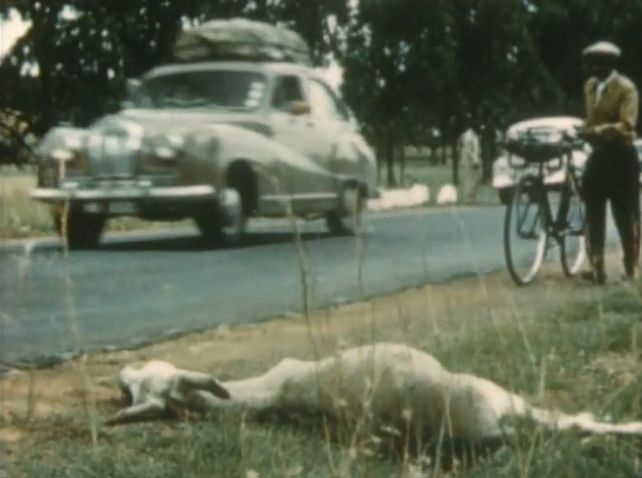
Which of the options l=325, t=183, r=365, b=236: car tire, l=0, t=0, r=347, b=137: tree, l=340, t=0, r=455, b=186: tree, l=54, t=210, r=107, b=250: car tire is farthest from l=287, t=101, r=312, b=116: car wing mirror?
l=340, t=0, r=455, b=186: tree

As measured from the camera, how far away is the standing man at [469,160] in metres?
6.47

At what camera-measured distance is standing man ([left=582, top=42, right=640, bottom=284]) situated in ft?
33.5

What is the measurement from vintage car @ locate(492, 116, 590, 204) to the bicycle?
0.04 ft

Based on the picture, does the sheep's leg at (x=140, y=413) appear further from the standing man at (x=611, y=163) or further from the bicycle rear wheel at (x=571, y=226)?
the bicycle rear wheel at (x=571, y=226)

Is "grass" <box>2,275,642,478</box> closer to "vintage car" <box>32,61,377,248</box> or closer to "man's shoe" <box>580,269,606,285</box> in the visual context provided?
"man's shoe" <box>580,269,606,285</box>

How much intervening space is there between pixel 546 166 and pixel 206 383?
632cm

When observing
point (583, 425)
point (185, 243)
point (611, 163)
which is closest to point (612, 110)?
point (611, 163)

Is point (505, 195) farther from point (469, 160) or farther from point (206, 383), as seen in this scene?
point (206, 383)

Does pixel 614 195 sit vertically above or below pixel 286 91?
below

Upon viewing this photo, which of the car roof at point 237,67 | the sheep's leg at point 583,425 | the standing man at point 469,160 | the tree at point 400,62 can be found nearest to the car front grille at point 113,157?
the car roof at point 237,67

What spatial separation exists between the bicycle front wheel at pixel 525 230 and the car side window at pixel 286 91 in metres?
3.24

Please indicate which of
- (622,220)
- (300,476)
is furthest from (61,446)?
(622,220)

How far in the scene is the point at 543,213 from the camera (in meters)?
11.3

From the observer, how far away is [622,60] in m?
10.1
